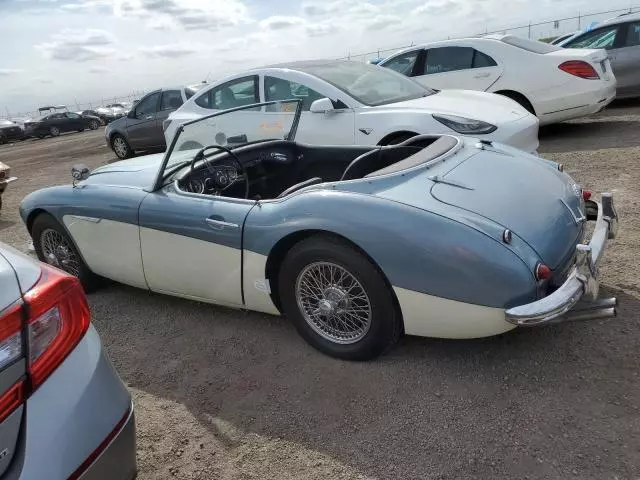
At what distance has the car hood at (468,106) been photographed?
5.32 meters

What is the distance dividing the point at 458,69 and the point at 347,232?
6.15 metres

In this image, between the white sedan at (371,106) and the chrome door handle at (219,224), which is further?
the white sedan at (371,106)

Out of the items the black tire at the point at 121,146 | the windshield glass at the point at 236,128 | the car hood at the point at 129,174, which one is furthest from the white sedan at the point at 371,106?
the black tire at the point at 121,146

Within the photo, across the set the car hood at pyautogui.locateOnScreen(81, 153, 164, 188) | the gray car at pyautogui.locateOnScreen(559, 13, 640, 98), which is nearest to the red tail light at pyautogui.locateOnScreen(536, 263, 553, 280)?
the car hood at pyautogui.locateOnScreen(81, 153, 164, 188)

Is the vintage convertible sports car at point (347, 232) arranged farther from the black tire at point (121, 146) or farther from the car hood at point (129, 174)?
the black tire at point (121, 146)

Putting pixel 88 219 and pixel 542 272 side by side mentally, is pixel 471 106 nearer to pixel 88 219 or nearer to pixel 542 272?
pixel 542 272

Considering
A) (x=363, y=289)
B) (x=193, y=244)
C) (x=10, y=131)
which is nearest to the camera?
(x=363, y=289)

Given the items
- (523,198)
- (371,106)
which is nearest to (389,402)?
(523,198)

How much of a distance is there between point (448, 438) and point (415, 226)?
2.96 ft

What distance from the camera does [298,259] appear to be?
269 cm

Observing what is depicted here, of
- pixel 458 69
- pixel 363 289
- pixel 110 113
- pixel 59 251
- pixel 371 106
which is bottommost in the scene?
pixel 59 251

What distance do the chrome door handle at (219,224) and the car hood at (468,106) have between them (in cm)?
311

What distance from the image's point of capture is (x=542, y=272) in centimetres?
226

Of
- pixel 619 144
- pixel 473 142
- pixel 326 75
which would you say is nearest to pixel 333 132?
pixel 326 75
